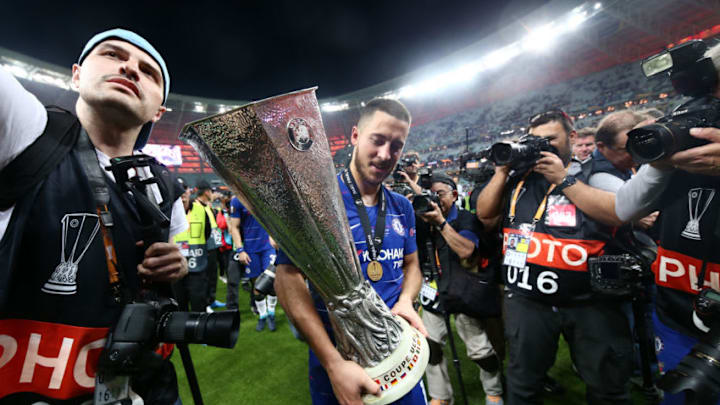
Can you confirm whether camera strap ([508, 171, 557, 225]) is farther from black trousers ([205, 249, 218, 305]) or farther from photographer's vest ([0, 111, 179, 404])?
black trousers ([205, 249, 218, 305])

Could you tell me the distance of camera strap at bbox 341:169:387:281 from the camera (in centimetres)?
128

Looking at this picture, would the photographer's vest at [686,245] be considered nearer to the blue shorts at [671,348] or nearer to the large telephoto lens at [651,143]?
the blue shorts at [671,348]

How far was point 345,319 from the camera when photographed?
0.81m

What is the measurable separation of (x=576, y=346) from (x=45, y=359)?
242 centimetres

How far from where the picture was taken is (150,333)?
876mm

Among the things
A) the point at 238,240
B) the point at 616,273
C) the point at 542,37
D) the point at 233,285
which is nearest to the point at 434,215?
the point at 616,273

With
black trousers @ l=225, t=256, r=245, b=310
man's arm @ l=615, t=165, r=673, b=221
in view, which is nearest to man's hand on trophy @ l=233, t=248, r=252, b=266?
black trousers @ l=225, t=256, r=245, b=310

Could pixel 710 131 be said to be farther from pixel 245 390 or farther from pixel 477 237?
pixel 245 390

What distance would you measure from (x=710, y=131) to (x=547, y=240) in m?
0.89

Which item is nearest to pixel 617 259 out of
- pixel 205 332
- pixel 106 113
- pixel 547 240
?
pixel 547 240

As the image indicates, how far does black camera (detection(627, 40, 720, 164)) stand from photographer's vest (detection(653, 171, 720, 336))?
0.98ft

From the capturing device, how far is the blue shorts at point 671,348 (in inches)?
50.1

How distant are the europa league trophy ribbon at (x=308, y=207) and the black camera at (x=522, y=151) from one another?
4.70 ft

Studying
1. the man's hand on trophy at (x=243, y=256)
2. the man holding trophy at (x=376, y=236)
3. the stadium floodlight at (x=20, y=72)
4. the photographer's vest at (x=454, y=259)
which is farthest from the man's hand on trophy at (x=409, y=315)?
the stadium floodlight at (x=20, y=72)
